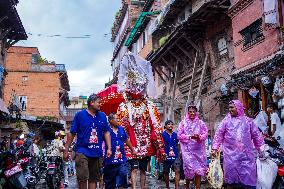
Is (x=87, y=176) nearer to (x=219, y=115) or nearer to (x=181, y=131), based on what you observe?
(x=181, y=131)

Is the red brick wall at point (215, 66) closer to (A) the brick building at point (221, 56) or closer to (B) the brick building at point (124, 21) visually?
(A) the brick building at point (221, 56)

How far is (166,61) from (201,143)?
42.6 ft

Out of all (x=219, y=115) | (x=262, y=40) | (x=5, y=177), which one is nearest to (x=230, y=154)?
(x=5, y=177)

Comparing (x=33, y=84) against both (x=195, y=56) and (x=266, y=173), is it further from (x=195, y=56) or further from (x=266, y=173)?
(x=266, y=173)

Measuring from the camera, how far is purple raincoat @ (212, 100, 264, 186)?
6.46m

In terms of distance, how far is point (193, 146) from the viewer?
→ 8.20 meters

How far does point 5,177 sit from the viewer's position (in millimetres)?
7492

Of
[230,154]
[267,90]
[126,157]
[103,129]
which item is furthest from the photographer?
[267,90]

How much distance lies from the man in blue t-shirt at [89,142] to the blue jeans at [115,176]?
2.53 ft

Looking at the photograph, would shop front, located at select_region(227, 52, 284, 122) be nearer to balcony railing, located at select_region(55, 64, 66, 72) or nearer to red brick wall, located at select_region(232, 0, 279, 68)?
red brick wall, located at select_region(232, 0, 279, 68)

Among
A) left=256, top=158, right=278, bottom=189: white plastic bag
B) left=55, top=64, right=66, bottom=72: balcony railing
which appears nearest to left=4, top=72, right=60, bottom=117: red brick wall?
left=55, top=64, right=66, bottom=72: balcony railing

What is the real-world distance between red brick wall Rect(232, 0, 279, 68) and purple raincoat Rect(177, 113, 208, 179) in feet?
12.4

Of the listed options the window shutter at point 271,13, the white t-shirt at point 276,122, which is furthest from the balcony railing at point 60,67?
the white t-shirt at point 276,122

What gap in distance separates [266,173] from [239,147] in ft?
2.56
